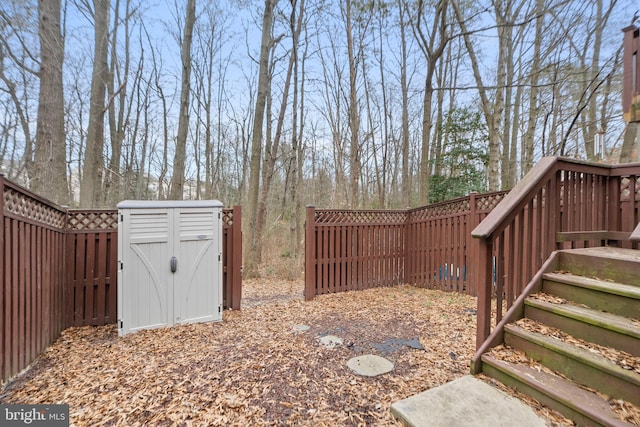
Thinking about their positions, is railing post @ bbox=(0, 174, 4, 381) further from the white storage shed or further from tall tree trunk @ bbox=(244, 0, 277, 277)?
tall tree trunk @ bbox=(244, 0, 277, 277)

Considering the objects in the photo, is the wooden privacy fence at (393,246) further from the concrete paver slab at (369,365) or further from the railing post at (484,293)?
the railing post at (484,293)

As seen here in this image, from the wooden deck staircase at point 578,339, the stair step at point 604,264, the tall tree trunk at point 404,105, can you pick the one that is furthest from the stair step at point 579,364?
the tall tree trunk at point 404,105

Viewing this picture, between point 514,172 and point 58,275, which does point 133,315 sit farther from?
point 514,172

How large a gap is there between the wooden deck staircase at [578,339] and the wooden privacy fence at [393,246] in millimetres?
2451

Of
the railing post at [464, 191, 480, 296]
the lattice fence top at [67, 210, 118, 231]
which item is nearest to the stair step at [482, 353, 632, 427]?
the railing post at [464, 191, 480, 296]

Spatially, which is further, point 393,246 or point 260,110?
point 260,110

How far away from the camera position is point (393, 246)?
5.52 metres

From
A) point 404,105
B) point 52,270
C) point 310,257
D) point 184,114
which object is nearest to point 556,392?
point 310,257

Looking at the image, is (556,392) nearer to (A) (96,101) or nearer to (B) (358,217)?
(B) (358,217)

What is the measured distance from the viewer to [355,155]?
7.75 metres

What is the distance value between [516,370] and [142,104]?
12017mm

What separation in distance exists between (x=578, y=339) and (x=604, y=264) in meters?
0.69

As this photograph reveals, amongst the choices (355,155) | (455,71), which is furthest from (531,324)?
(455,71)

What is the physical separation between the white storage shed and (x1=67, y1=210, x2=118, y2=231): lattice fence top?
0.56 meters
